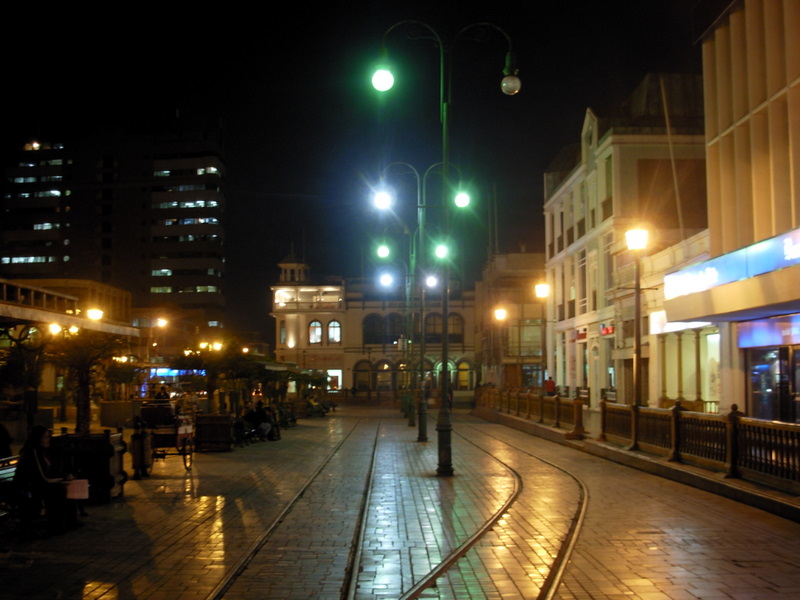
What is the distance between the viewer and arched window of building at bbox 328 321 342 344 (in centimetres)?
8194

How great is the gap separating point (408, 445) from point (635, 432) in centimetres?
798

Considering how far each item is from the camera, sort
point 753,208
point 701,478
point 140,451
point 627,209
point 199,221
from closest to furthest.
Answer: point 701,478, point 140,451, point 753,208, point 627,209, point 199,221

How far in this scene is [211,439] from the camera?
70.4 ft

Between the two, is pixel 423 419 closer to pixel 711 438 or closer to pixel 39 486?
pixel 711 438

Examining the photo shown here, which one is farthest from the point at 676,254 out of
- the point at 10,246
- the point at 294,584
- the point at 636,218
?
the point at 10,246

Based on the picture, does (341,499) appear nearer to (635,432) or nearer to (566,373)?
(635,432)

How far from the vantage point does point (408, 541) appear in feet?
31.1

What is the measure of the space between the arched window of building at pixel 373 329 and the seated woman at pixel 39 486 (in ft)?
235

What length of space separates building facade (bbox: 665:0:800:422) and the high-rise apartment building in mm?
82377

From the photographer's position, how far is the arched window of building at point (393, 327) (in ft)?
268

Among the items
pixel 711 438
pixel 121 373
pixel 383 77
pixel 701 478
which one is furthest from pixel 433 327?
pixel 701 478

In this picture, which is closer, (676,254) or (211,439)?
(211,439)

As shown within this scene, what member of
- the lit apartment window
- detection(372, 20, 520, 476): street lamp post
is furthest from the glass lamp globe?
the lit apartment window

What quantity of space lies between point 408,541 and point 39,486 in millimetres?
4269
